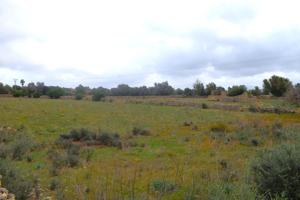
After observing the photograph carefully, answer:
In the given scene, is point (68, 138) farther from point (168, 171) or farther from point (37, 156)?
point (168, 171)

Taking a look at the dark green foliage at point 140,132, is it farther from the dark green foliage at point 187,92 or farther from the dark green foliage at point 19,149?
the dark green foliage at point 187,92

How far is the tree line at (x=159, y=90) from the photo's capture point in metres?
81.0

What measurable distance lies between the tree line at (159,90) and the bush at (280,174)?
4282 cm

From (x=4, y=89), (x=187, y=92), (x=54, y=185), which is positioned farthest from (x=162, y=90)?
(x=54, y=185)

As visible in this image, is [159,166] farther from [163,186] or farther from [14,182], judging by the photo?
[14,182]

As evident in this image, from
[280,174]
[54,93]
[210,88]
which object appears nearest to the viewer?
[280,174]

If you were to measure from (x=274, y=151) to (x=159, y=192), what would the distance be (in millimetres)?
3096

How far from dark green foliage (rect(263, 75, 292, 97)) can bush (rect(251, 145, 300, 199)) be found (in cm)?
7375

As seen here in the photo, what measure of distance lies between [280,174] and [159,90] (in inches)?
4216

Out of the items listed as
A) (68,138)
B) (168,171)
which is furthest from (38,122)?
(168,171)

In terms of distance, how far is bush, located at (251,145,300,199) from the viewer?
889 cm

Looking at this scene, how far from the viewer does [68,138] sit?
78.8ft

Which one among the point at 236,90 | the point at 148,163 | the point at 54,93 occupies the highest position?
the point at 236,90

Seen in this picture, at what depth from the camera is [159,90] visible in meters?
116
